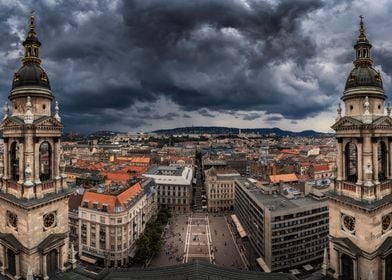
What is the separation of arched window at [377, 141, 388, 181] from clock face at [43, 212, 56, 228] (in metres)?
29.6

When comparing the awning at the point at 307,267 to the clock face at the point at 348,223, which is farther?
the awning at the point at 307,267

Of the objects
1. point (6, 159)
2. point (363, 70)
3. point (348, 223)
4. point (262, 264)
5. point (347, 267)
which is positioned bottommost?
point (262, 264)

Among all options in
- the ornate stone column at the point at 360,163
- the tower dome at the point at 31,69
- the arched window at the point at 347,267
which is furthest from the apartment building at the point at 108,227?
the ornate stone column at the point at 360,163

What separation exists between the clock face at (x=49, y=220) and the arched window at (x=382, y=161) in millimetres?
29609

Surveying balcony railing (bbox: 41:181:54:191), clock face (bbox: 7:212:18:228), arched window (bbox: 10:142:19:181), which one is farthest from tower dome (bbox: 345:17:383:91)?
clock face (bbox: 7:212:18:228)

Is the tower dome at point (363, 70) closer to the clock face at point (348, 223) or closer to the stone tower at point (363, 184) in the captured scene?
the stone tower at point (363, 184)

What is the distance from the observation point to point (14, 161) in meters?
28.1

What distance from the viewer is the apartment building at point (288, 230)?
6669 cm

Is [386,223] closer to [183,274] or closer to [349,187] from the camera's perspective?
[349,187]

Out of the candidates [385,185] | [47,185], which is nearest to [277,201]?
[385,185]

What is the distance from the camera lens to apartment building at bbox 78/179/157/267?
71250 millimetres

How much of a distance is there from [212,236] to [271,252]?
28.7 metres

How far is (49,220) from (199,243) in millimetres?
65617

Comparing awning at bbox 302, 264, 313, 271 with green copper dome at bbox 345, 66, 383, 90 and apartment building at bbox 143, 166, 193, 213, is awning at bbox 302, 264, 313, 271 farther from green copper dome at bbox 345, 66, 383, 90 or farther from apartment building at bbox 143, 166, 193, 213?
apartment building at bbox 143, 166, 193, 213
